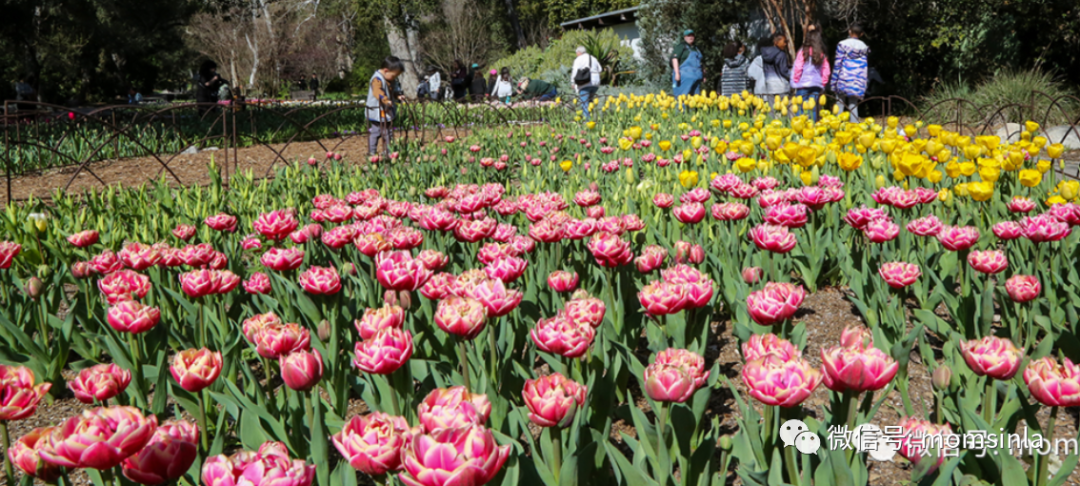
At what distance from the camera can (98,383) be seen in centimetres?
153

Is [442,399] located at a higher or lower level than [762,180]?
lower

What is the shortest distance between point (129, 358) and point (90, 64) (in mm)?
34610

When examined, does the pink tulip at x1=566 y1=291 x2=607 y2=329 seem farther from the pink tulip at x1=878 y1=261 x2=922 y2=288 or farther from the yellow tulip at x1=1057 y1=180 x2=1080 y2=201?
the yellow tulip at x1=1057 y1=180 x2=1080 y2=201

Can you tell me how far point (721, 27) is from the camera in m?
17.2

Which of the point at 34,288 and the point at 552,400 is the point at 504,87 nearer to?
the point at 34,288

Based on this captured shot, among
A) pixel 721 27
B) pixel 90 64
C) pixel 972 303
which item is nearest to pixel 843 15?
pixel 721 27

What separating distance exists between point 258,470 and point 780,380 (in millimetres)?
861

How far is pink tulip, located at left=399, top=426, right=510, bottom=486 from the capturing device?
96cm

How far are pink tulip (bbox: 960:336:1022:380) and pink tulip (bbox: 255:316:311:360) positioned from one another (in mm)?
1408

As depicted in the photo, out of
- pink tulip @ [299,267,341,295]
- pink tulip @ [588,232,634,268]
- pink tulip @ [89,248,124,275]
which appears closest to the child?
pink tulip @ [89,248,124,275]

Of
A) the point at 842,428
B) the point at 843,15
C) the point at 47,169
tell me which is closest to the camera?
the point at 842,428

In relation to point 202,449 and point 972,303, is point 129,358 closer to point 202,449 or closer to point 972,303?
point 202,449

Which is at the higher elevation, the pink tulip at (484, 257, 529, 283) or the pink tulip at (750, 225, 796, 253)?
the pink tulip at (750, 225, 796, 253)

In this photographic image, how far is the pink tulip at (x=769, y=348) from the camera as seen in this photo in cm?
136
